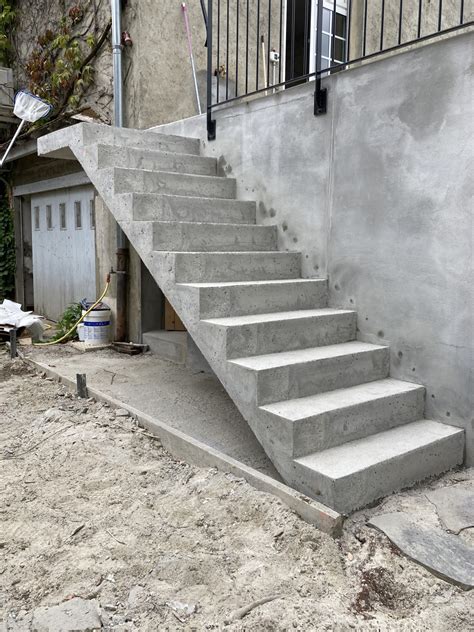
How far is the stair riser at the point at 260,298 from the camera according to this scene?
3.45 metres

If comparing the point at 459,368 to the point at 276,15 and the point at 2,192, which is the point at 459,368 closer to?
the point at 276,15

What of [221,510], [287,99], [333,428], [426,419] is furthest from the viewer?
[287,99]

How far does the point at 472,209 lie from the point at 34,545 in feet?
9.57

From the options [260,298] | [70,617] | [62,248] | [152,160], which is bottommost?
[70,617]

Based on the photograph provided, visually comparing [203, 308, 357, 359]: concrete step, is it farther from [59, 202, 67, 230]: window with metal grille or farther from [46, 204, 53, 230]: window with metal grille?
[46, 204, 53, 230]: window with metal grille

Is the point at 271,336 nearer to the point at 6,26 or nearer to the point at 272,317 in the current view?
the point at 272,317

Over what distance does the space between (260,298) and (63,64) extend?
4.99 m

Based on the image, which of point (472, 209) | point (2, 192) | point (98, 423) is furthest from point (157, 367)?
point (2, 192)

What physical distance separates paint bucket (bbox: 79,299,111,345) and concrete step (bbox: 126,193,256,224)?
2.57m

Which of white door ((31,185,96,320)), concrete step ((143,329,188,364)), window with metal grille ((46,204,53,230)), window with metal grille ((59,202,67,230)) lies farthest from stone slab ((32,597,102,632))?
window with metal grille ((46,204,53,230))

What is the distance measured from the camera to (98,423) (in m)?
3.87

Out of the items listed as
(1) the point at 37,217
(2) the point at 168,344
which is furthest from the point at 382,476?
(1) the point at 37,217

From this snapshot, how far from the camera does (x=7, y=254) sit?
9.17 metres

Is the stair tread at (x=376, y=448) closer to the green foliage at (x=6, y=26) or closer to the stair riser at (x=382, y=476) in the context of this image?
the stair riser at (x=382, y=476)
